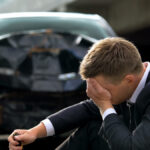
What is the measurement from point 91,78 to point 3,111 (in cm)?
232

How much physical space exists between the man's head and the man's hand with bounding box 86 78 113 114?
0.9 inches

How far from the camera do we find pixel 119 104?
2.23m

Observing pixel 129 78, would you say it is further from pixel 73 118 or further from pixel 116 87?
pixel 73 118

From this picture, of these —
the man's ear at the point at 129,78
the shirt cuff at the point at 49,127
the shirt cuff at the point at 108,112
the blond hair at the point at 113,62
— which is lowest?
the shirt cuff at the point at 49,127

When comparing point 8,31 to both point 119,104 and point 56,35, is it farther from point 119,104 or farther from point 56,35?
point 119,104

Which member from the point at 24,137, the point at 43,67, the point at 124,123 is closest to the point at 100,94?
the point at 124,123

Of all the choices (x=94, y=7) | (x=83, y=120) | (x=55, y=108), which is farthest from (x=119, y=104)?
(x=94, y=7)

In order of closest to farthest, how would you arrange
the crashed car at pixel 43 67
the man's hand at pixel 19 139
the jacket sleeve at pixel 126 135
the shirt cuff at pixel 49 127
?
the jacket sleeve at pixel 126 135 → the man's hand at pixel 19 139 → the shirt cuff at pixel 49 127 → the crashed car at pixel 43 67

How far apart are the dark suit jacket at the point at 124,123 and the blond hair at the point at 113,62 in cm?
12

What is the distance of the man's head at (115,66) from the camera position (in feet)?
6.57

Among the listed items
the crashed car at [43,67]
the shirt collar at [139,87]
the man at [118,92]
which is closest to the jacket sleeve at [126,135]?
the man at [118,92]

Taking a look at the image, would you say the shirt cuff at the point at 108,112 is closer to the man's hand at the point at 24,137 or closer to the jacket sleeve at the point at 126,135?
the jacket sleeve at the point at 126,135

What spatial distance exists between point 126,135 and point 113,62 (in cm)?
35

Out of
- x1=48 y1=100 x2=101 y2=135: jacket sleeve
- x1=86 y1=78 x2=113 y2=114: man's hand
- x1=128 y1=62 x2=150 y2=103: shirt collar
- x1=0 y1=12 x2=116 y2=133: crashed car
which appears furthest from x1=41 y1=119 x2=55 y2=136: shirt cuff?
x1=0 y1=12 x2=116 y2=133: crashed car
